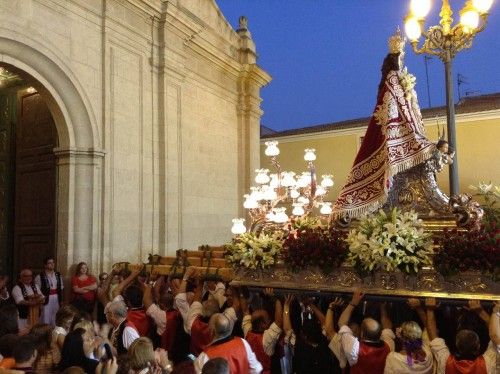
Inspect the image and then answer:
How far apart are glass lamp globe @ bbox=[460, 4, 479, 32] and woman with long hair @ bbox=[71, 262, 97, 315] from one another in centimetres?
662

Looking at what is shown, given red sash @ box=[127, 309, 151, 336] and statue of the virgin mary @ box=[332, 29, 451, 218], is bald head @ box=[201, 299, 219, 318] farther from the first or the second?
statue of the virgin mary @ box=[332, 29, 451, 218]

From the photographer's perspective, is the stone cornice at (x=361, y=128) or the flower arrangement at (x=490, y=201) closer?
the flower arrangement at (x=490, y=201)

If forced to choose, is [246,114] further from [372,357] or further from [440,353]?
[440,353]

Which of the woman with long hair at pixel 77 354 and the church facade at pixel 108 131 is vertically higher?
the church facade at pixel 108 131

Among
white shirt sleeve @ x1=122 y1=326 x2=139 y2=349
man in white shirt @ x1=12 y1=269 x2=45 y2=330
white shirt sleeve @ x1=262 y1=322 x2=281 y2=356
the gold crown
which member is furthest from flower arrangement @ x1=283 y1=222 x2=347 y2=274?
man in white shirt @ x1=12 y1=269 x2=45 y2=330

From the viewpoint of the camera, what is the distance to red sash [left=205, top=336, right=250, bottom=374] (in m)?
3.58

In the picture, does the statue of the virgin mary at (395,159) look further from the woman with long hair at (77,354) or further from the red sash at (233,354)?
the woman with long hair at (77,354)

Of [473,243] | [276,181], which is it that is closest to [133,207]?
[276,181]

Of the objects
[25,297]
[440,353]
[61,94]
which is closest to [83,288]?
[25,297]

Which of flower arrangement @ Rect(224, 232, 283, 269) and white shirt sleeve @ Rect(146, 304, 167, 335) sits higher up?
flower arrangement @ Rect(224, 232, 283, 269)

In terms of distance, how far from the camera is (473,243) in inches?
170

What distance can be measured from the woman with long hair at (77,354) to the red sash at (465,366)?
253 cm

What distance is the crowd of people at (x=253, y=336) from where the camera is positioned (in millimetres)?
3490

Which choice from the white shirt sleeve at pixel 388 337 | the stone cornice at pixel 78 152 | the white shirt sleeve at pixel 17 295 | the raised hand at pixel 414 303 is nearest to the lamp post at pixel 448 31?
the raised hand at pixel 414 303
